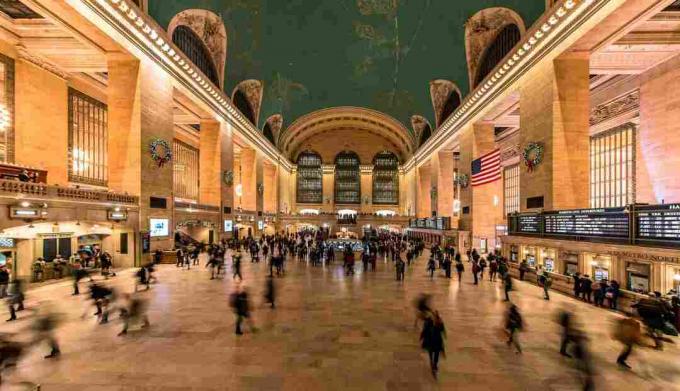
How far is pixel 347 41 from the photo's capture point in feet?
103

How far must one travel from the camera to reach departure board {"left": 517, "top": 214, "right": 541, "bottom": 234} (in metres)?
15.2

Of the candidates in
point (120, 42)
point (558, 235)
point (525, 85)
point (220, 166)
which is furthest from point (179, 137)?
point (558, 235)

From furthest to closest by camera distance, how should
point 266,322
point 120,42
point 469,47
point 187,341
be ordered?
point 469,47 < point 120,42 < point 266,322 < point 187,341

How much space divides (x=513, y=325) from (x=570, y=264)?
8013 millimetres

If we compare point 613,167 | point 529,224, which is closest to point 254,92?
point 529,224

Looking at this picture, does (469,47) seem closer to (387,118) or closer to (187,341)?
(387,118)

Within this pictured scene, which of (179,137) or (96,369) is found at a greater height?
(179,137)

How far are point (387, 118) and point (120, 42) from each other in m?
38.6

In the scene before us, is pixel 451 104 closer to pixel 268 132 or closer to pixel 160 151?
pixel 268 132

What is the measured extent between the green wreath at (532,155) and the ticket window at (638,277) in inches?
300

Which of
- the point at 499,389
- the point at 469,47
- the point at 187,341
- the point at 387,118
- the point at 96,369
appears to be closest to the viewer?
the point at 499,389

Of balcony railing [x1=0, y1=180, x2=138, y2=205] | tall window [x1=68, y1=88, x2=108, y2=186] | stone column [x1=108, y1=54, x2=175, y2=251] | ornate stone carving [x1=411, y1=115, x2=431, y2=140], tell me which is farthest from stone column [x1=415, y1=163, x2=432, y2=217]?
balcony railing [x1=0, y1=180, x2=138, y2=205]

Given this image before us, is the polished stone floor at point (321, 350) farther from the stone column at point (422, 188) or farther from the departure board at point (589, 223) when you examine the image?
the stone column at point (422, 188)

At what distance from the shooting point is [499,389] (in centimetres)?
509
